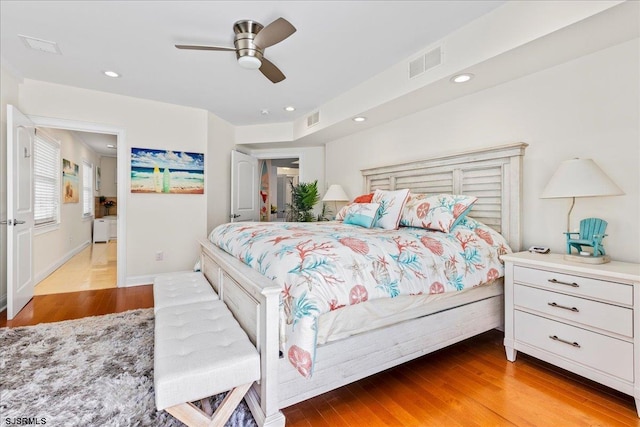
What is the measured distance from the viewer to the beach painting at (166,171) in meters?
3.89

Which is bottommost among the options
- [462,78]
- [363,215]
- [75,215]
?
[75,215]

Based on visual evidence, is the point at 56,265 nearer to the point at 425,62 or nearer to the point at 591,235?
the point at 425,62

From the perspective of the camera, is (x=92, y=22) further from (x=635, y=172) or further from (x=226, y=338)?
(x=635, y=172)

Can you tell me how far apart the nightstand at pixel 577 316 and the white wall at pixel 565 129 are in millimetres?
356

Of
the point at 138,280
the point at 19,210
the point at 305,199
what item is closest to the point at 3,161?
the point at 19,210

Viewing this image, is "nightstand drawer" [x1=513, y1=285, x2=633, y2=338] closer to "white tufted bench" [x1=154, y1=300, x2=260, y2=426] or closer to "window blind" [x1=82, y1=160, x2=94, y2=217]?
"white tufted bench" [x1=154, y1=300, x2=260, y2=426]

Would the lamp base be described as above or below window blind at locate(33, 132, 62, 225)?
below

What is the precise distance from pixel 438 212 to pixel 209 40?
2415 mm

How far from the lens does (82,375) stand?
5.94 feet

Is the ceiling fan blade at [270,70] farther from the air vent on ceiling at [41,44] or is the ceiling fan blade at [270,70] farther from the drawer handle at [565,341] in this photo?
the drawer handle at [565,341]

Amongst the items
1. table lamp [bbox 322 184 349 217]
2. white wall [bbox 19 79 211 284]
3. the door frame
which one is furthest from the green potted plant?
the door frame

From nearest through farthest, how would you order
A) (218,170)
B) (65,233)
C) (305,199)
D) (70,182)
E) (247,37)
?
(247,37), (218,170), (305,199), (65,233), (70,182)

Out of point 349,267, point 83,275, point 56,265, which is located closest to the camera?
point 349,267

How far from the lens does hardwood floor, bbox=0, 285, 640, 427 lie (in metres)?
1.51
